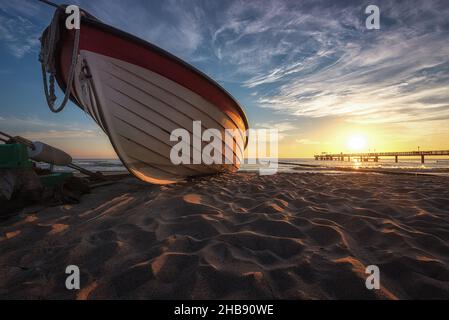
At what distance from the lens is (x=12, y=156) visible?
323 centimetres

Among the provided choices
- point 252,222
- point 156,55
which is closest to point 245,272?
point 252,222

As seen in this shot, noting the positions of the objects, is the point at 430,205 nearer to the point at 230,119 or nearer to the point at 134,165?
the point at 230,119

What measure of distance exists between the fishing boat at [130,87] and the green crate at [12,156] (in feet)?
2.41

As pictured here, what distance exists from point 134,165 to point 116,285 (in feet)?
9.38

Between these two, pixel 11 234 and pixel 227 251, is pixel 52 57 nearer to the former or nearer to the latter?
pixel 11 234

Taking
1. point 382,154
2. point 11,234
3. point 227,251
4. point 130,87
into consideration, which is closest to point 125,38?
point 130,87

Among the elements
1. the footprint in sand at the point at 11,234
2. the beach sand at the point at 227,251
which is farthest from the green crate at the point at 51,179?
the footprint in sand at the point at 11,234

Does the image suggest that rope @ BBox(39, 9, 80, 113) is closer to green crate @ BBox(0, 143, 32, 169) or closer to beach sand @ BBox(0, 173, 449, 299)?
green crate @ BBox(0, 143, 32, 169)

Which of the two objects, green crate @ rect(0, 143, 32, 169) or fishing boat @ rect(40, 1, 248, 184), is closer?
green crate @ rect(0, 143, 32, 169)

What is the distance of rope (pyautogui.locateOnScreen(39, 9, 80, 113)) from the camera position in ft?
10.7

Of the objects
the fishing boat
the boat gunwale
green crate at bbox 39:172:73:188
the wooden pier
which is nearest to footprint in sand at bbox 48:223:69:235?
the fishing boat

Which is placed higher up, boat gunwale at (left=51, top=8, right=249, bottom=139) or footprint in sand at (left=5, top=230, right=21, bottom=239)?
boat gunwale at (left=51, top=8, right=249, bottom=139)
